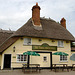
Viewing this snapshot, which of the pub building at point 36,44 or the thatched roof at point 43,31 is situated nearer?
the pub building at point 36,44

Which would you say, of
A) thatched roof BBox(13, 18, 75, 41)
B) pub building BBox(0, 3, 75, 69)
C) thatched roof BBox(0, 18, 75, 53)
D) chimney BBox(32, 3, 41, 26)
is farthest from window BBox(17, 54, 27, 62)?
chimney BBox(32, 3, 41, 26)

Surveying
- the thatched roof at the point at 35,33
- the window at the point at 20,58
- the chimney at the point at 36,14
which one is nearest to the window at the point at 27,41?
the thatched roof at the point at 35,33

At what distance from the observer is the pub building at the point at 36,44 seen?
14.8m

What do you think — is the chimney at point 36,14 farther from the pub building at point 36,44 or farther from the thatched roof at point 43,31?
the thatched roof at point 43,31

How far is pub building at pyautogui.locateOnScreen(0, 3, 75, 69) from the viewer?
1480 centimetres

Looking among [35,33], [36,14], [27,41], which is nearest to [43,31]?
[35,33]

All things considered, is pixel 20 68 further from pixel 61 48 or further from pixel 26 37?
pixel 61 48

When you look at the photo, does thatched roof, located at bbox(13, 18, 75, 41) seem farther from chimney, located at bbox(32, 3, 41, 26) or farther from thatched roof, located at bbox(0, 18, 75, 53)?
chimney, located at bbox(32, 3, 41, 26)

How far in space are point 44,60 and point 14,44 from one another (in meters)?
5.25

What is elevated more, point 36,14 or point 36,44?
point 36,14

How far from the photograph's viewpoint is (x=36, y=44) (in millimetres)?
15852

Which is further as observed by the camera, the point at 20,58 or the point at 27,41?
the point at 27,41

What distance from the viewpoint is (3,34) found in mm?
18734

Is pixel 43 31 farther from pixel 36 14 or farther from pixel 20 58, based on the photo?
pixel 20 58
